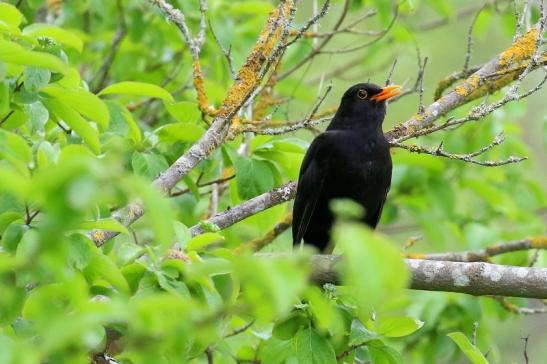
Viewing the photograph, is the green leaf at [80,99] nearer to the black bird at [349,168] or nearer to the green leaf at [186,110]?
the green leaf at [186,110]

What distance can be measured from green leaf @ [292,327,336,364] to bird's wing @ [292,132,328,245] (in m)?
1.58

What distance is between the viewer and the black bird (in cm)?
534

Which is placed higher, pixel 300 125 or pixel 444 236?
pixel 300 125

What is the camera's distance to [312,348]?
368 centimetres

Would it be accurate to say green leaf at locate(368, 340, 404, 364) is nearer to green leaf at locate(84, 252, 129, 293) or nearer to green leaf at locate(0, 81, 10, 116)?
green leaf at locate(84, 252, 129, 293)

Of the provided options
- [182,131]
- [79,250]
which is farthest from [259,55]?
[79,250]

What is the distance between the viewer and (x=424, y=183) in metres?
6.86

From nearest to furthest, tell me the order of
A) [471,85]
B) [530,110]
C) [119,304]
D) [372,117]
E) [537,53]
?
[119,304], [537,53], [471,85], [372,117], [530,110]

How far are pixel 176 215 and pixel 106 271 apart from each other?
1.80 meters

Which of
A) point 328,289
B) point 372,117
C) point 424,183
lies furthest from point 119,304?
point 424,183

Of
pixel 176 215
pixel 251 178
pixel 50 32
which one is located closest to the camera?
pixel 50 32

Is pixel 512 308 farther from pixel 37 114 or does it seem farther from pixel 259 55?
pixel 37 114

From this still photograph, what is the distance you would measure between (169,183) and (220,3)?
2.30 m

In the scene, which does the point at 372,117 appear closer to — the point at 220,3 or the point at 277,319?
the point at 220,3
